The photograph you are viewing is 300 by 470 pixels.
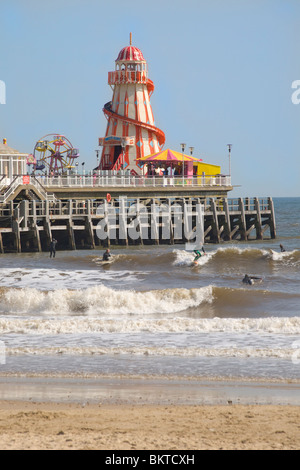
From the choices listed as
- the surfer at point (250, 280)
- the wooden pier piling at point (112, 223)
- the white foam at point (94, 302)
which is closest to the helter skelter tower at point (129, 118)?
the wooden pier piling at point (112, 223)

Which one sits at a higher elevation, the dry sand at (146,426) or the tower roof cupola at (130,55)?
the tower roof cupola at (130,55)

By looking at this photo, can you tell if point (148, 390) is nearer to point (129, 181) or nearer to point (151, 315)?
point (151, 315)

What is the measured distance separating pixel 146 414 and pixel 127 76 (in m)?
46.6

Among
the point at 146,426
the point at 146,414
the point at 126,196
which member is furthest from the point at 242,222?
the point at 146,426

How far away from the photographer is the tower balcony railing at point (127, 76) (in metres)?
53.8

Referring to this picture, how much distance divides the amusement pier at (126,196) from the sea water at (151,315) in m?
2.14

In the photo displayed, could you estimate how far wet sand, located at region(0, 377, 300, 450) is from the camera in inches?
329

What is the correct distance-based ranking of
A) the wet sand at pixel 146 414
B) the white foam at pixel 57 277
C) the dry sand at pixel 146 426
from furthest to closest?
the white foam at pixel 57 277
the wet sand at pixel 146 414
the dry sand at pixel 146 426

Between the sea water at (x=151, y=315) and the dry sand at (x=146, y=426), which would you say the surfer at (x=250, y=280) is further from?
the dry sand at (x=146, y=426)

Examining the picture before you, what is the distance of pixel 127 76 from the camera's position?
2119 inches

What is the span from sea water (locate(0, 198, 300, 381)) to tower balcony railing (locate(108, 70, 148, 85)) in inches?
811

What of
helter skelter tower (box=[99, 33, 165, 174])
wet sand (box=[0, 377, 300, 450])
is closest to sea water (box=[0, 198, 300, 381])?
wet sand (box=[0, 377, 300, 450])
